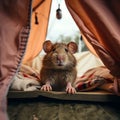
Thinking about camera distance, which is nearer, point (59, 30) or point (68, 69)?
point (68, 69)

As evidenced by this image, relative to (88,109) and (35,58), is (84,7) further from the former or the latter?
(35,58)

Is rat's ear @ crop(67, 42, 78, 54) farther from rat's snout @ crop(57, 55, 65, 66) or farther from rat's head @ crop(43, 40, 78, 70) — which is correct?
rat's snout @ crop(57, 55, 65, 66)

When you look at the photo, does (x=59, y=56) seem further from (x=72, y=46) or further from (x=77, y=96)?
(x=77, y=96)

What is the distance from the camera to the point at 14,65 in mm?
1550

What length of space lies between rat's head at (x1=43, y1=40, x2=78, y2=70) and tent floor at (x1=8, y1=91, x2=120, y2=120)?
1.32ft

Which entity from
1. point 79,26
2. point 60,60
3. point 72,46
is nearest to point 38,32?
point 72,46

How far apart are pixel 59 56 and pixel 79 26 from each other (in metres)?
0.43

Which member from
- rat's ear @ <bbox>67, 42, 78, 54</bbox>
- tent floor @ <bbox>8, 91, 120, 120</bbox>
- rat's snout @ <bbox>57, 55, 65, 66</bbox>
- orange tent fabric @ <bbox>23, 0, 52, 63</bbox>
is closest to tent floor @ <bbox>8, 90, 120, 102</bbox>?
tent floor @ <bbox>8, 91, 120, 120</bbox>

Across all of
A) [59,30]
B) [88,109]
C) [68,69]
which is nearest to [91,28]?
[88,109]

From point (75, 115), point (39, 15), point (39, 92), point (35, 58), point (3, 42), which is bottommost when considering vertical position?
point (75, 115)

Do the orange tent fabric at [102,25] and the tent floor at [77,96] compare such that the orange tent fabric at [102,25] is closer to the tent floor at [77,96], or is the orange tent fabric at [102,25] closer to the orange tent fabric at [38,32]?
the tent floor at [77,96]

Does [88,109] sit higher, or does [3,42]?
[3,42]

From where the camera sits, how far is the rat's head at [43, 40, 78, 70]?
2.16 metres

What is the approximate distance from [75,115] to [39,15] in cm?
208
